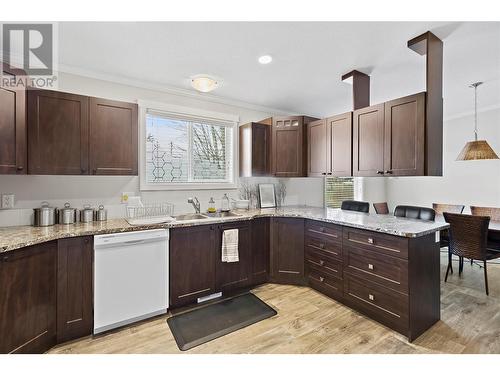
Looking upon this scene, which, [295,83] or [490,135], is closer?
[295,83]

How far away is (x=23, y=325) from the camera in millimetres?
1672

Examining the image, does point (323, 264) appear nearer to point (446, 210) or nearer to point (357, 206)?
point (357, 206)

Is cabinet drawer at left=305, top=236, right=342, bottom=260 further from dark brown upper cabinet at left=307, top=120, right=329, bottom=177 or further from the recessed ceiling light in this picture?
the recessed ceiling light

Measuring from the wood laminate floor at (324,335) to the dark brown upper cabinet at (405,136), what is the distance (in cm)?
147

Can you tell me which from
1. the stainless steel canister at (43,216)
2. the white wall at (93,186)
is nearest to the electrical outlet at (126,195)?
the white wall at (93,186)

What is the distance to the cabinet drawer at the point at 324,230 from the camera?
2615 mm

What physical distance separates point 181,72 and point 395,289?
3109mm

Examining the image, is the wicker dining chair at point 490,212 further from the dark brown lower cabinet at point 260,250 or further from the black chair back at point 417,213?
the dark brown lower cabinet at point 260,250

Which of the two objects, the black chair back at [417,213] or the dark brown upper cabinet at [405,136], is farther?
the black chair back at [417,213]

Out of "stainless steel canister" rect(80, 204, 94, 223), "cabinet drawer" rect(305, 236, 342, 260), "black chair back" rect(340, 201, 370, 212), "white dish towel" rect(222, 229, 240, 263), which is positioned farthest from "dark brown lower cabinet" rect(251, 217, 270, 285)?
"stainless steel canister" rect(80, 204, 94, 223)

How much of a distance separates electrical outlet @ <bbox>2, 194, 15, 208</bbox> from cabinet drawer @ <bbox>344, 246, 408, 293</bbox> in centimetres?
336

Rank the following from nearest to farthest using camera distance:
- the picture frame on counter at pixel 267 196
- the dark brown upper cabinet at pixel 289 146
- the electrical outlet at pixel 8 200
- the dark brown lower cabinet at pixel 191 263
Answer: the electrical outlet at pixel 8 200 → the dark brown lower cabinet at pixel 191 263 → the dark brown upper cabinet at pixel 289 146 → the picture frame on counter at pixel 267 196
